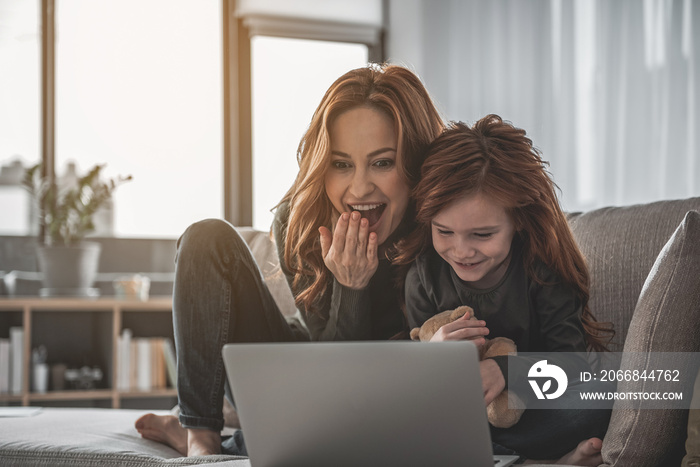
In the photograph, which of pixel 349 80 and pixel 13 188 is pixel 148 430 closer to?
pixel 349 80

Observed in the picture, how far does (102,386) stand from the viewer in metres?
2.92

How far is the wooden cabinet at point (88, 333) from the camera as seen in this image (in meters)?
2.75

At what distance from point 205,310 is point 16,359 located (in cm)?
197

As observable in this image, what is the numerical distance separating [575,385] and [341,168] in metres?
0.48

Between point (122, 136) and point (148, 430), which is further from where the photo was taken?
point (122, 136)

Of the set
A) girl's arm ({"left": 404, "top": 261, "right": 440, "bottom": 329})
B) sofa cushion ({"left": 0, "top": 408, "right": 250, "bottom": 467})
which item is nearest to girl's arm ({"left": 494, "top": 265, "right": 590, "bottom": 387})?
girl's arm ({"left": 404, "top": 261, "right": 440, "bottom": 329})

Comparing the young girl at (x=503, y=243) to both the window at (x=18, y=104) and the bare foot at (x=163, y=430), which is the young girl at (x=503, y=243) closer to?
the bare foot at (x=163, y=430)

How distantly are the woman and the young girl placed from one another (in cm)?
7

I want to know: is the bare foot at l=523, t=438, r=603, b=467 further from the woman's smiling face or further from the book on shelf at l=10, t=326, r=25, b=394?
the book on shelf at l=10, t=326, r=25, b=394

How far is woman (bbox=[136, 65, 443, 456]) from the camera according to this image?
1.07m

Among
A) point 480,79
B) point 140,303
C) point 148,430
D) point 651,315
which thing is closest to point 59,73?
point 140,303

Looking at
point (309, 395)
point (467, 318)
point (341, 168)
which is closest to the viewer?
point (309, 395)

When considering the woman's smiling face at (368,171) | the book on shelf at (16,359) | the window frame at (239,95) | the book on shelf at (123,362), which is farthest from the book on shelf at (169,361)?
the woman's smiling face at (368,171)

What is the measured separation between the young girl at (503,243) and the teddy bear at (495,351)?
4 centimetres
